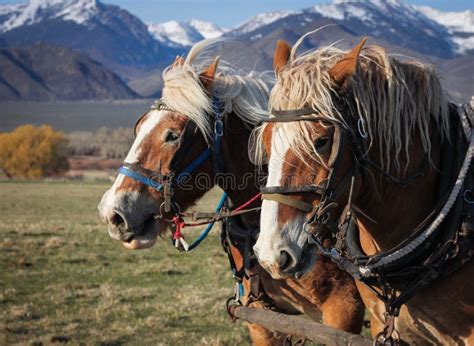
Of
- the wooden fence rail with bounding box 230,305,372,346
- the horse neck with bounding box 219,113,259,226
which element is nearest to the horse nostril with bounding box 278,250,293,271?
the wooden fence rail with bounding box 230,305,372,346

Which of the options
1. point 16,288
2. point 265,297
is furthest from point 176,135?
point 16,288

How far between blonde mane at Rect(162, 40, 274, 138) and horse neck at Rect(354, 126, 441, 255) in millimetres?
1545

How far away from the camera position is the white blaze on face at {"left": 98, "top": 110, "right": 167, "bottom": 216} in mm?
4027

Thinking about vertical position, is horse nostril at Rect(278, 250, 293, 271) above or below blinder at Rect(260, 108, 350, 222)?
below

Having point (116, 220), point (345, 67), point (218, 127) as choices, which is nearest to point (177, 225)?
point (116, 220)

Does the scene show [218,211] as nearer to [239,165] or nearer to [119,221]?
[239,165]

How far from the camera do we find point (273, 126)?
9.70 feet

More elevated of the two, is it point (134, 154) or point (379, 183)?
point (379, 183)

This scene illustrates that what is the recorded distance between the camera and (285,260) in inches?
104

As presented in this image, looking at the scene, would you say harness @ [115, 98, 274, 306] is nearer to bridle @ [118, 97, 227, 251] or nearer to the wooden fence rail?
bridle @ [118, 97, 227, 251]

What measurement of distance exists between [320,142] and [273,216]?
0.41 m

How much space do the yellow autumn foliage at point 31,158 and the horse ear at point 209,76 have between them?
88.4m

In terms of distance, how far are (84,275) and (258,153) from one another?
9169 mm

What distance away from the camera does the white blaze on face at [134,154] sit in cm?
403
